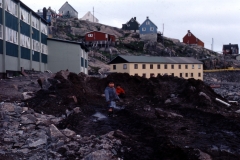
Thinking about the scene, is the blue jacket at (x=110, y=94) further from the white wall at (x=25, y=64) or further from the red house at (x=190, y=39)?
the red house at (x=190, y=39)

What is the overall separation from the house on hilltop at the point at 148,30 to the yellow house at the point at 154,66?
27443mm

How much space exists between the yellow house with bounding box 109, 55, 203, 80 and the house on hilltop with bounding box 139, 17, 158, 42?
27.4 metres

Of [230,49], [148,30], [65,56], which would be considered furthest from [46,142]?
[230,49]

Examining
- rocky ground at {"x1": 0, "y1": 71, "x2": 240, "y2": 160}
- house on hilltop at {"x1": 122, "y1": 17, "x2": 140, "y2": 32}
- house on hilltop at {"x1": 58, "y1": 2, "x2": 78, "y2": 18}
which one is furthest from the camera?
house on hilltop at {"x1": 58, "y1": 2, "x2": 78, "y2": 18}

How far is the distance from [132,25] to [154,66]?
161ft

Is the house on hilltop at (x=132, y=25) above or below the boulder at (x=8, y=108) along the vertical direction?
above

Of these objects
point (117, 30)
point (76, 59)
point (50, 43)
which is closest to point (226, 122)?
point (76, 59)

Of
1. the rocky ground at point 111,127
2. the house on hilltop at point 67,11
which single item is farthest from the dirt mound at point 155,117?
the house on hilltop at point 67,11

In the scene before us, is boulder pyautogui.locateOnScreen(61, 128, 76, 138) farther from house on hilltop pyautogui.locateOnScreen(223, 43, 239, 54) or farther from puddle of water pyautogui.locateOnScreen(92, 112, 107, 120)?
house on hilltop pyautogui.locateOnScreen(223, 43, 239, 54)

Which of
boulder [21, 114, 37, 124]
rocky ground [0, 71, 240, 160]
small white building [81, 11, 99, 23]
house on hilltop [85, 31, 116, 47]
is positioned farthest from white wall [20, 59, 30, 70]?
small white building [81, 11, 99, 23]

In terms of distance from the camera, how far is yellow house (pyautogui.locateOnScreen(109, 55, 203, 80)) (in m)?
53.3

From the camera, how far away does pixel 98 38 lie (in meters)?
77.2

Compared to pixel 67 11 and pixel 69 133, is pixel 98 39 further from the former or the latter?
pixel 69 133

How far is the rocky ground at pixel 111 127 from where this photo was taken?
9.38m
